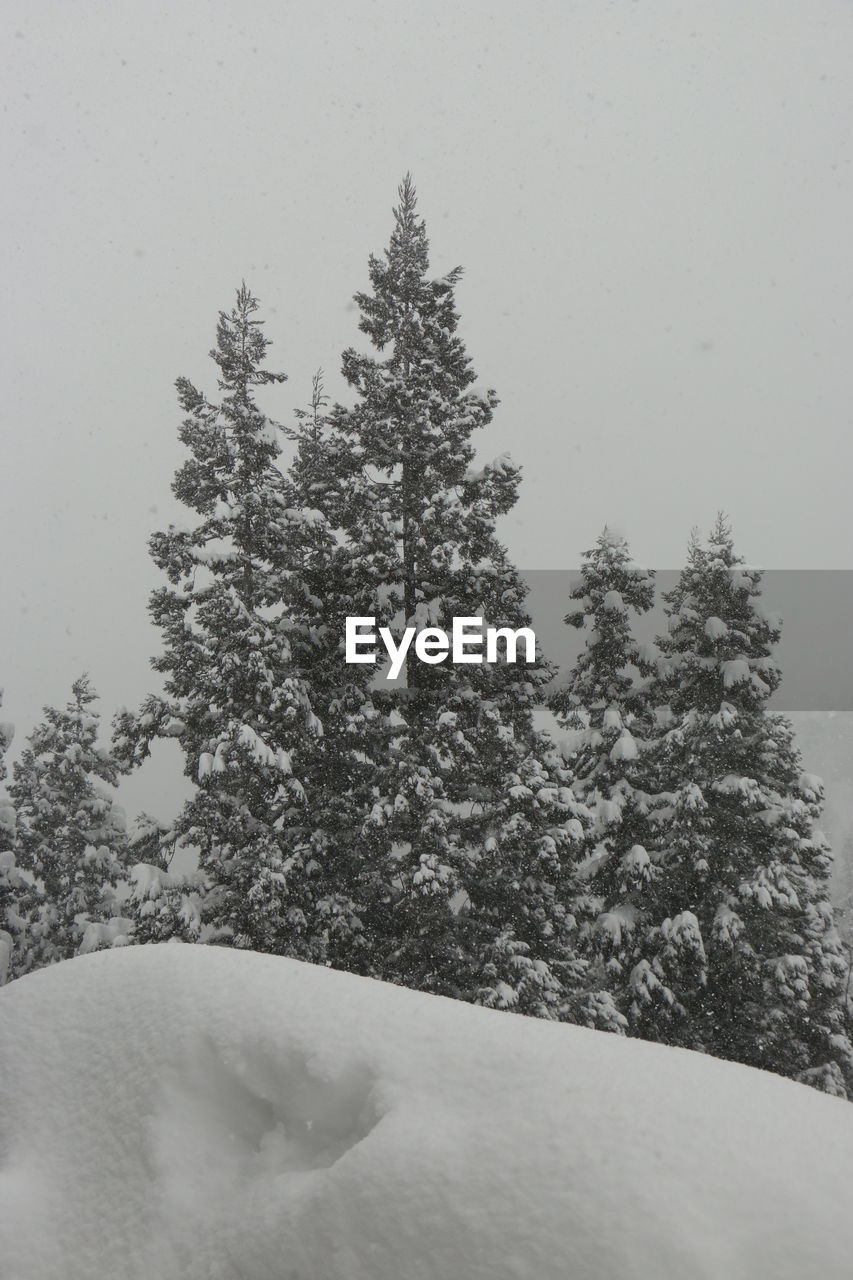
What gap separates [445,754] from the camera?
14.3m

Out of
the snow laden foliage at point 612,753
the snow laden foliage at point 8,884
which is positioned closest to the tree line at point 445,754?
the snow laden foliage at point 612,753

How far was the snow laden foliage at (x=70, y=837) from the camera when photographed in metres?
24.0

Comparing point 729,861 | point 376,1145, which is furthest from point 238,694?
point 376,1145

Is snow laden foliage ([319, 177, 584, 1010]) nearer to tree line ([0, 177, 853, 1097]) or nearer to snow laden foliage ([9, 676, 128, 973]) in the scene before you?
tree line ([0, 177, 853, 1097])

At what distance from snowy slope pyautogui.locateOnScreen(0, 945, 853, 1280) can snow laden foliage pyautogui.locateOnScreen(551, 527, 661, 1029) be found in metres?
12.1

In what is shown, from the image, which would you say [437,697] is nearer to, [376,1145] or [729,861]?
[729,861]

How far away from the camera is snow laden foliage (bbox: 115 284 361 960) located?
13.8 m

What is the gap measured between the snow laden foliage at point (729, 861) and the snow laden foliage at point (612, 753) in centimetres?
42

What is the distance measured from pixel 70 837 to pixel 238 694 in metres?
13.0

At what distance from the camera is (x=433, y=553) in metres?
15.6

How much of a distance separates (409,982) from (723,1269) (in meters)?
11.8

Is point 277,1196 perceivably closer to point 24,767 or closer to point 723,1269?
point 723,1269

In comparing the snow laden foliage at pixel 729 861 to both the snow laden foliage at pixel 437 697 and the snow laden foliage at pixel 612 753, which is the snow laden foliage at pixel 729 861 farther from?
the snow laden foliage at pixel 437 697

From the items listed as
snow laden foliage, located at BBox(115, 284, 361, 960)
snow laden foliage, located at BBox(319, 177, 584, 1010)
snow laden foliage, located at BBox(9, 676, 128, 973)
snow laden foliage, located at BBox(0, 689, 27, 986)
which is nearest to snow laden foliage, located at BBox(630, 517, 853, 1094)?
snow laden foliage, located at BBox(319, 177, 584, 1010)
